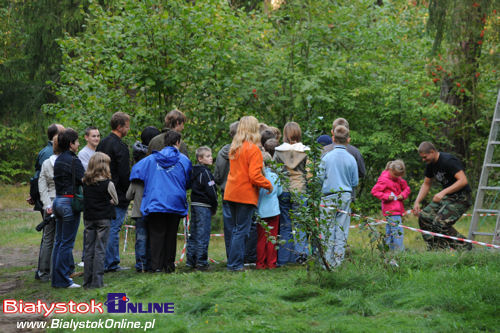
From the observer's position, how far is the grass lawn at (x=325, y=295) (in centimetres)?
516

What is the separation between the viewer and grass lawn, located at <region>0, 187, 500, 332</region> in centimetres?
516

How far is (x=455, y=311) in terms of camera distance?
5.41 meters

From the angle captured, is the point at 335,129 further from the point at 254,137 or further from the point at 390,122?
the point at 390,122

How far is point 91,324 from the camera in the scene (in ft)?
18.4

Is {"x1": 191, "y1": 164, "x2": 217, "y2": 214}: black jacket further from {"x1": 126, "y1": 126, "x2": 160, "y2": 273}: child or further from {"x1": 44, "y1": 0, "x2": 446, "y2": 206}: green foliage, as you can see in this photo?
{"x1": 44, "y1": 0, "x2": 446, "y2": 206}: green foliage

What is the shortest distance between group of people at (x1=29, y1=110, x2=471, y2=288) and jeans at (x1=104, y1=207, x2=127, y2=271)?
0.02 m

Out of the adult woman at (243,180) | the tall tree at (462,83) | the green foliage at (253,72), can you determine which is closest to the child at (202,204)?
the adult woman at (243,180)

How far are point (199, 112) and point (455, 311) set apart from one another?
7.98m

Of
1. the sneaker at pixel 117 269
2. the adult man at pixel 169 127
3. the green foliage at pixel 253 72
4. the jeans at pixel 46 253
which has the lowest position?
the sneaker at pixel 117 269

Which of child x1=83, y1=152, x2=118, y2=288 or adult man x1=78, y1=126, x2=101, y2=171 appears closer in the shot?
child x1=83, y1=152, x2=118, y2=288

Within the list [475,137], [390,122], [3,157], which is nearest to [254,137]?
→ [390,122]

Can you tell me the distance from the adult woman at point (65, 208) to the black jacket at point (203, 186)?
1.61m

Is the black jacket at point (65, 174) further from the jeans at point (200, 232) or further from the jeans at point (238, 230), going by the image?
the jeans at point (238, 230)

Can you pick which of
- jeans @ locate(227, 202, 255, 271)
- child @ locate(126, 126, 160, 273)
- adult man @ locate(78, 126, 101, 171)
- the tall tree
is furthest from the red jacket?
the tall tree
